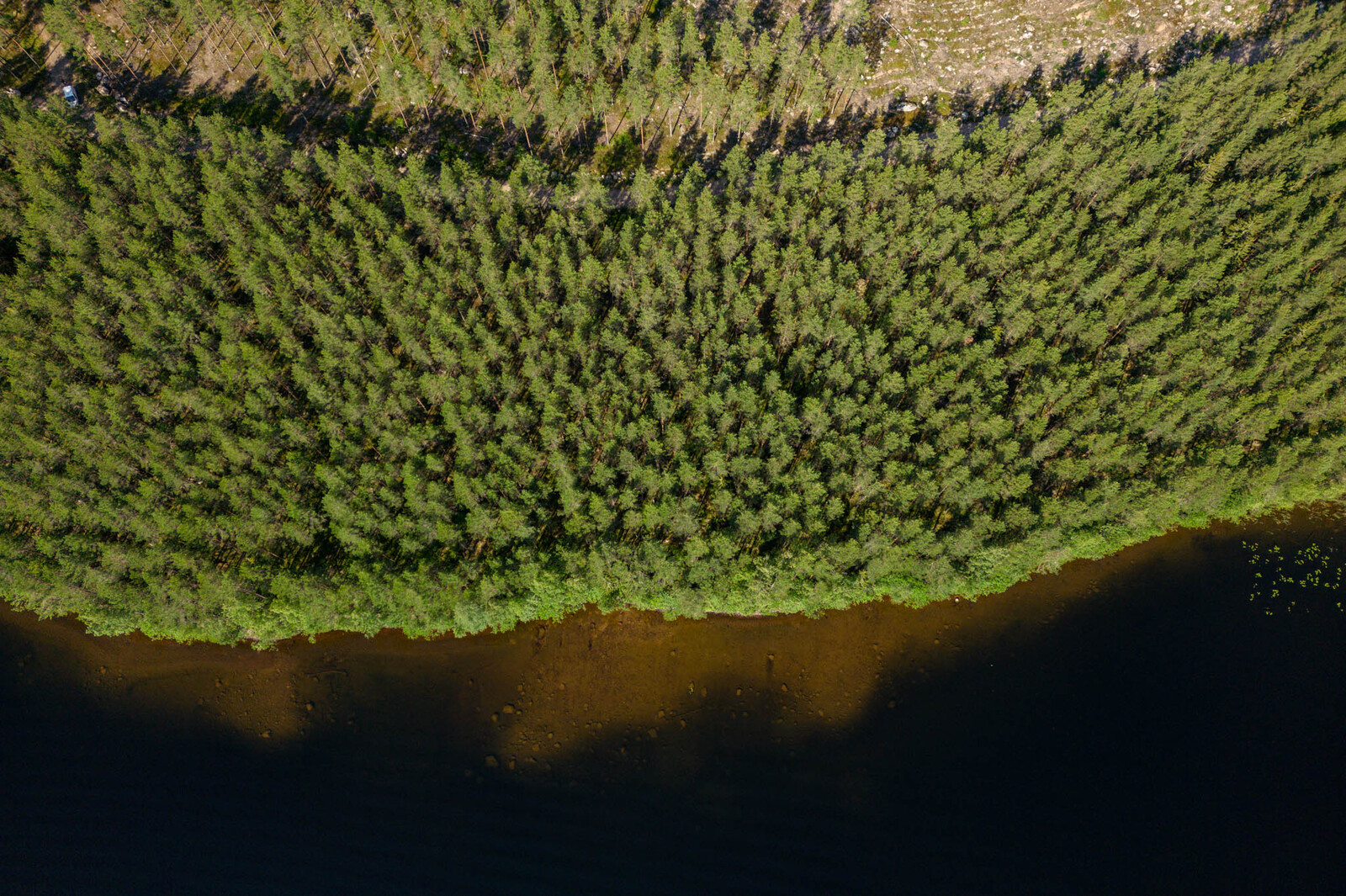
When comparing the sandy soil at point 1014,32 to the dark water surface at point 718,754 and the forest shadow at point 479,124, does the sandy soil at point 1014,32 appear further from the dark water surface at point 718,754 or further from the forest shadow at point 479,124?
the dark water surface at point 718,754

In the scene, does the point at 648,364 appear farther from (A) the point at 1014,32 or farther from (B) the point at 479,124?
(A) the point at 1014,32

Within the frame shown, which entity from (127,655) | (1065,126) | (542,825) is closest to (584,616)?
(542,825)

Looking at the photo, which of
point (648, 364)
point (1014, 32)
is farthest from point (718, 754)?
point (1014, 32)

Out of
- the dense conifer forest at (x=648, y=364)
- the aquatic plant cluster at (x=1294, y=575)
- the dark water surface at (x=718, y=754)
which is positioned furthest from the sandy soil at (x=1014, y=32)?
the aquatic plant cluster at (x=1294, y=575)

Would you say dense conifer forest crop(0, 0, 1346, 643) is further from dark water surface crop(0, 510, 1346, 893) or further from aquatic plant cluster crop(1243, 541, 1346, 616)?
aquatic plant cluster crop(1243, 541, 1346, 616)

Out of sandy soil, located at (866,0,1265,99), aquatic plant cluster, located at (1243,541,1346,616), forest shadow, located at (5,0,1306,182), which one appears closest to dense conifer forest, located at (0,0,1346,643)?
forest shadow, located at (5,0,1306,182)
